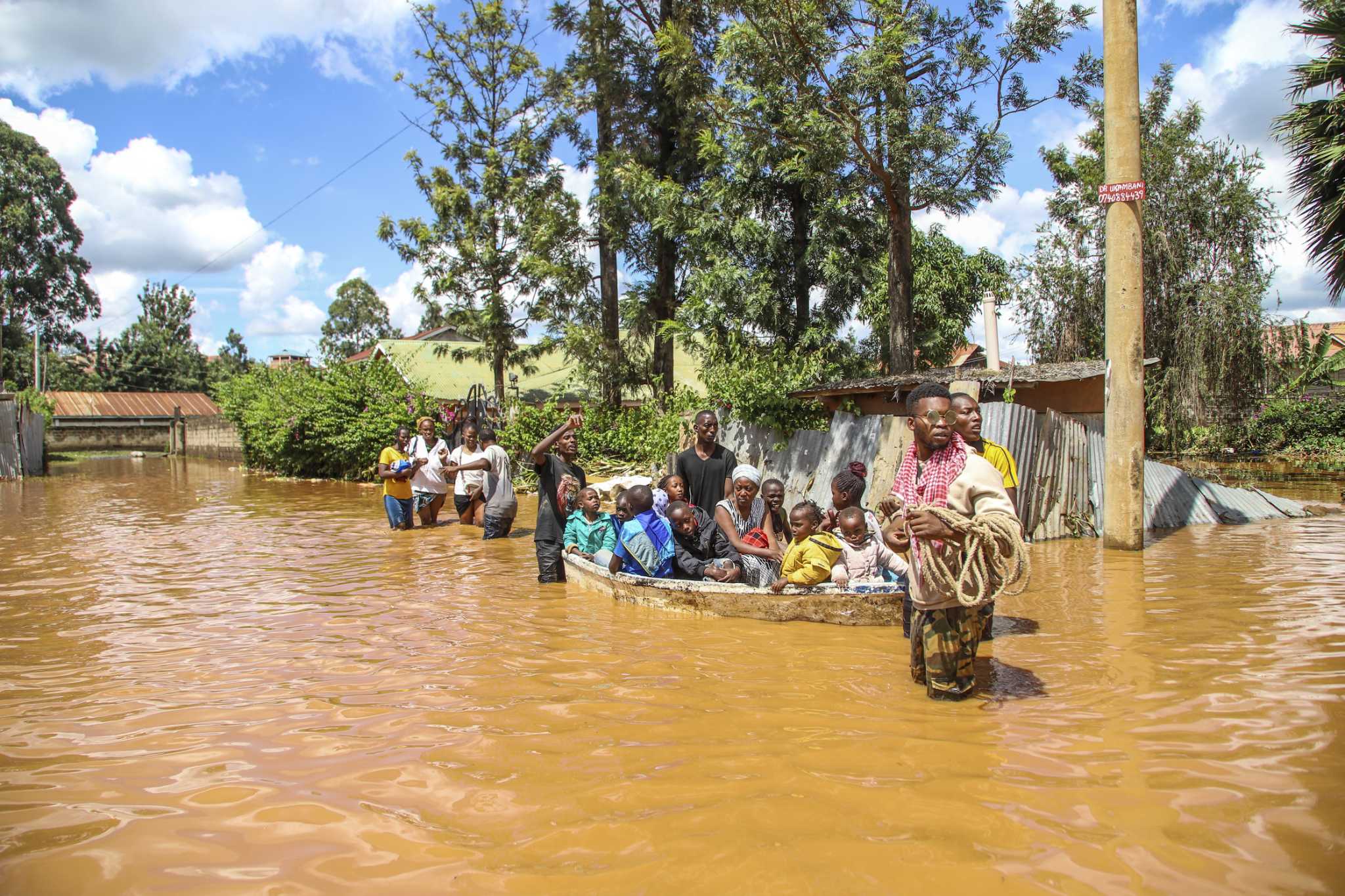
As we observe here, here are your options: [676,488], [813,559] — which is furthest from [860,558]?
[676,488]

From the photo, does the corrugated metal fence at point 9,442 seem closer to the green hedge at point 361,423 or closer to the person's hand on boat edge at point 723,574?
the green hedge at point 361,423

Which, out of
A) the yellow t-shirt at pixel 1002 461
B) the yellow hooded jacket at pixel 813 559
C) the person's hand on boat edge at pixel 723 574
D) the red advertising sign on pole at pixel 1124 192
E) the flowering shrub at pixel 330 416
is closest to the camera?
the yellow t-shirt at pixel 1002 461

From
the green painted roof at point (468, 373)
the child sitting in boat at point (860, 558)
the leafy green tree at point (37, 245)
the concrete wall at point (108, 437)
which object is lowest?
the child sitting in boat at point (860, 558)

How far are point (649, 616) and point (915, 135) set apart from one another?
26.9 ft

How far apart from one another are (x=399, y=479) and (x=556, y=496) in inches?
196

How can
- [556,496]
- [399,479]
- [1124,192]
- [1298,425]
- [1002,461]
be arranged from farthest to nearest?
[1298,425], [399,479], [1124,192], [556,496], [1002,461]

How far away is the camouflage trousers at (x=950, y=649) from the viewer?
4.45 m

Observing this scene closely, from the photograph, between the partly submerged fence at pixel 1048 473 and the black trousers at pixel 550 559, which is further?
the partly submerged fence at pixel 1048 473

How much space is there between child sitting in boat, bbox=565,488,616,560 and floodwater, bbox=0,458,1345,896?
74 centimetres

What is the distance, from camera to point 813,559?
673cm

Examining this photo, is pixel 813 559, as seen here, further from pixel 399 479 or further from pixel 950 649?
pixel 399 479

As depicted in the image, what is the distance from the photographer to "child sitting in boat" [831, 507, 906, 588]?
6.76 m

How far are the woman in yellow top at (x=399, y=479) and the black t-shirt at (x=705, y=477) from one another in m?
6.06

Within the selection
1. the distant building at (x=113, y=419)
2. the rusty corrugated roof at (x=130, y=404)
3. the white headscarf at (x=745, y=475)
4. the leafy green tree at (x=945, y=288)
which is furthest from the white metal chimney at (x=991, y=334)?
the rusty corrugated roof at (x=130, y=404)
